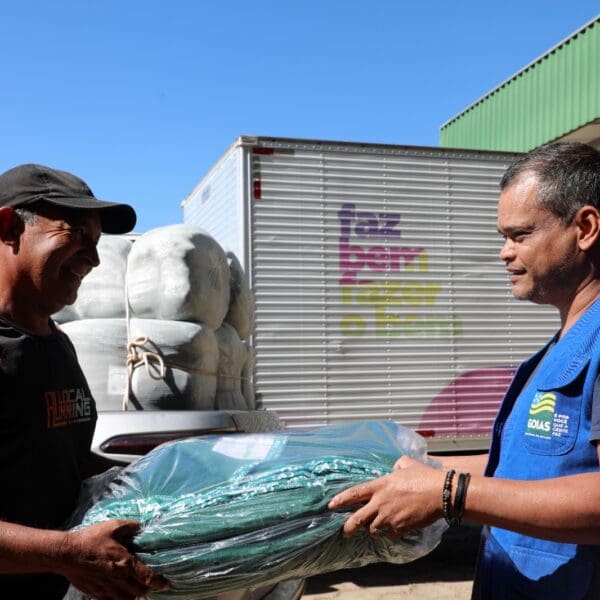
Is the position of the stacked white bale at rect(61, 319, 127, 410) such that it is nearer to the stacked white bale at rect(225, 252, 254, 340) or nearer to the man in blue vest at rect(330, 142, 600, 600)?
the stacked white bale at rect(225, 252, 254, 340)

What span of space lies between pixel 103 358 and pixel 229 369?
2.31 ft

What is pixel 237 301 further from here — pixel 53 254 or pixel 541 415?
pixel 541 415

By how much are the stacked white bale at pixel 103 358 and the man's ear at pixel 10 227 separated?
1564 millimetres

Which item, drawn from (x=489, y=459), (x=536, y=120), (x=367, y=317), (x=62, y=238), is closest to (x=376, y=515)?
(x=489, y=459)

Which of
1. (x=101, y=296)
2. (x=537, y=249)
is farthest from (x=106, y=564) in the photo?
(x=101, y=296)

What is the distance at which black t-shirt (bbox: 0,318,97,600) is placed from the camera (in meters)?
1.63

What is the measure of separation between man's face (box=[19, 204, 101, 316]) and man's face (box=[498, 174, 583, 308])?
1052 mm

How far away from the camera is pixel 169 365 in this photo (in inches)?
127

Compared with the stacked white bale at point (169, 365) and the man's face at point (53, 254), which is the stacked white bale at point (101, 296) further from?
the man's face at point (53, 254)

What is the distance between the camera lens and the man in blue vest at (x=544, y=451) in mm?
1499

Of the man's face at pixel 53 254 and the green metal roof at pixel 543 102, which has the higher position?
the green metal roof at pixel 543 102

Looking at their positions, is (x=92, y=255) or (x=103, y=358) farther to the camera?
(x=103, y=358)

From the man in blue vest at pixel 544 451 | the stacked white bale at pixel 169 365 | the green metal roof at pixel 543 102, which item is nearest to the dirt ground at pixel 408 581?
the stacked white bale at pixel 169 365

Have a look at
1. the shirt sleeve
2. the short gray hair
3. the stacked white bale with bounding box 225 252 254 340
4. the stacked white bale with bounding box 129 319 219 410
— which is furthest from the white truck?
the shirt sleeve
